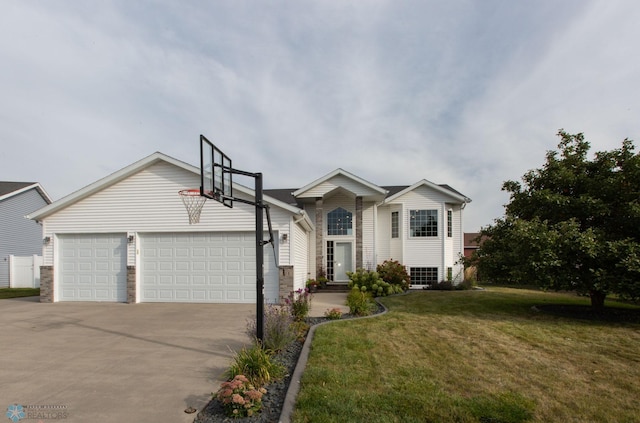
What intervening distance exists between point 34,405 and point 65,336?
4.01 m

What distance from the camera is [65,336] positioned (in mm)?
7609

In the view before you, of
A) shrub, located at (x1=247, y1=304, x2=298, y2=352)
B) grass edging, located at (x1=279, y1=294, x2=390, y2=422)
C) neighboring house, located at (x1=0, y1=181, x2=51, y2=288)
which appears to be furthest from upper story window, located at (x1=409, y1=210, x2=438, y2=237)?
neighboring house, located at (x1=0, y1=181, x2=51, y2=288)

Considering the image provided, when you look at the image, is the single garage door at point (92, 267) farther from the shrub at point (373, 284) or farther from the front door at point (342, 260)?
the front door at point (342, 260)

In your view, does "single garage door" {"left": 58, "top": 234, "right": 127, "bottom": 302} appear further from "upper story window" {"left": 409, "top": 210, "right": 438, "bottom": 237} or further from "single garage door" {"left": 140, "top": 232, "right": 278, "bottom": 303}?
"upper story window" {"left": 409, "top": 210, "right": 438, "bottom": 237}

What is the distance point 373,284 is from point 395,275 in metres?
1.82

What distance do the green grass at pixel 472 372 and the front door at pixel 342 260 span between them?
29.7ft

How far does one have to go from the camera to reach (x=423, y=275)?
1844cm

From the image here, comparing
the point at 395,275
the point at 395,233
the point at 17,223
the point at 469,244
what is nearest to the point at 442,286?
the point at 395,275

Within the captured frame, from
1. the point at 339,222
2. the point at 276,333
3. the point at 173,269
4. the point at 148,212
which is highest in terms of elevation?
the point at 148,212

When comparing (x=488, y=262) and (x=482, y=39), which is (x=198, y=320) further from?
(x=482, y=39)

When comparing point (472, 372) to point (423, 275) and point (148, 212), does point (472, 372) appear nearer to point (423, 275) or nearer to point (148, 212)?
point (148, 212)

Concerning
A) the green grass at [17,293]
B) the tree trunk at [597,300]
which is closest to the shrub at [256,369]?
the tree trunk at [597,300]

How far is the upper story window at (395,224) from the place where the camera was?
744 inches

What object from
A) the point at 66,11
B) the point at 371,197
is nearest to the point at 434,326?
the point at 371,197
